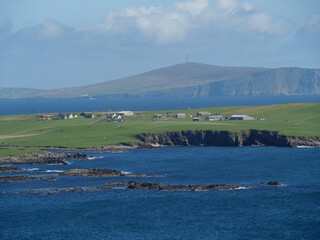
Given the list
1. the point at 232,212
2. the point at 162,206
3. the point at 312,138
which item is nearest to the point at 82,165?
the point at 162,206

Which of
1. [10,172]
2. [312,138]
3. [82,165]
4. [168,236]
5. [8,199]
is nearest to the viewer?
[168,236]

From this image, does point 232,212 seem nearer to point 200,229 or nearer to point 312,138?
point 200,229

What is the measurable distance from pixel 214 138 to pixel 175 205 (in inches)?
2653

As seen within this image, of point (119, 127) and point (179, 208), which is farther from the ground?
point (119, 127)

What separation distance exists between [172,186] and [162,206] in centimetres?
1087

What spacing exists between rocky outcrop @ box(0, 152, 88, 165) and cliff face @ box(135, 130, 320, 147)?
2555 cm

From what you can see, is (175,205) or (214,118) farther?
(214,118)

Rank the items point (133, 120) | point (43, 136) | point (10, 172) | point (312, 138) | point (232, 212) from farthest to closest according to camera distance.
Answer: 1. point (133, 120)
2. point (43, 136)
3. point (312, 138)
4. point (10, 172)
5. point (232, 212)

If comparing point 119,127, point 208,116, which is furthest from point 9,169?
point 208,116

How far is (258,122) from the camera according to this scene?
158 metres

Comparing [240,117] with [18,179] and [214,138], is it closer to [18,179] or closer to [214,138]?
[214,138]

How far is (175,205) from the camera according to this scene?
74.4 metres

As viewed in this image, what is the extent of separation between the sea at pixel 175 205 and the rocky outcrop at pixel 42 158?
434 centimetres

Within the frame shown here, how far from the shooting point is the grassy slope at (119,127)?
5512 inches
